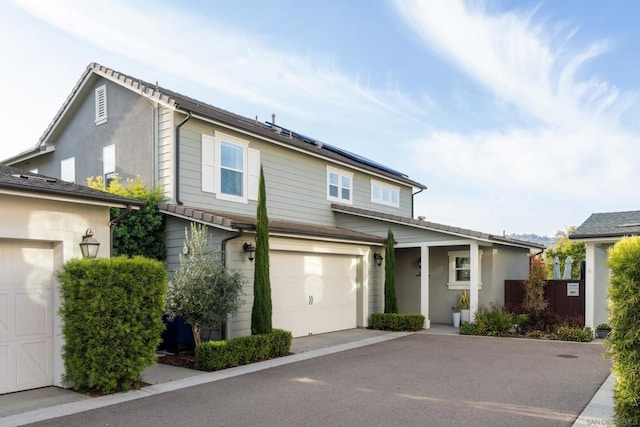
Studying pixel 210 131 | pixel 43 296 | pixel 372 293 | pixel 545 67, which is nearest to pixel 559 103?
pixel 545 67

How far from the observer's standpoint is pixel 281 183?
13969mm

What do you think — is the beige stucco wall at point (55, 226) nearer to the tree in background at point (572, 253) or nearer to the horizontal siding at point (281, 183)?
the horizontal siding at point (281, 183)

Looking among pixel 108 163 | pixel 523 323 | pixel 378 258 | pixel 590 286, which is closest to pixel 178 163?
pixel 108 163

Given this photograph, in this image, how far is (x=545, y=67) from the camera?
500 inches

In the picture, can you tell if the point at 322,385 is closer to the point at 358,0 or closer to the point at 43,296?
the point at 43,296

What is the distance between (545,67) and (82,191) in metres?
11.8

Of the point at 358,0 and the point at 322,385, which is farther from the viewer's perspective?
the point at 358,0

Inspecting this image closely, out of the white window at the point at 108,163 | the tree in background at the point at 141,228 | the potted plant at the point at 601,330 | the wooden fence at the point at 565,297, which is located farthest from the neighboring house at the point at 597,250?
the white window at the point at 108,163

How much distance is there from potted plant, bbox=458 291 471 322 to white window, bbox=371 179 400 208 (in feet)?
Answer: 16.2

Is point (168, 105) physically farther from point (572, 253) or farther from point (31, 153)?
point (572, 253)

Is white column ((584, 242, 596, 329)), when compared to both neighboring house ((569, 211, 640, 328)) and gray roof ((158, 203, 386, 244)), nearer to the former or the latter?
neighboring house ((569, 211, 640, 328))

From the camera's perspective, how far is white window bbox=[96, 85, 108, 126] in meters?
12.9

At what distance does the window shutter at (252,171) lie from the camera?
1288 cm

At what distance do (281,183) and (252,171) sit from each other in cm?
127
